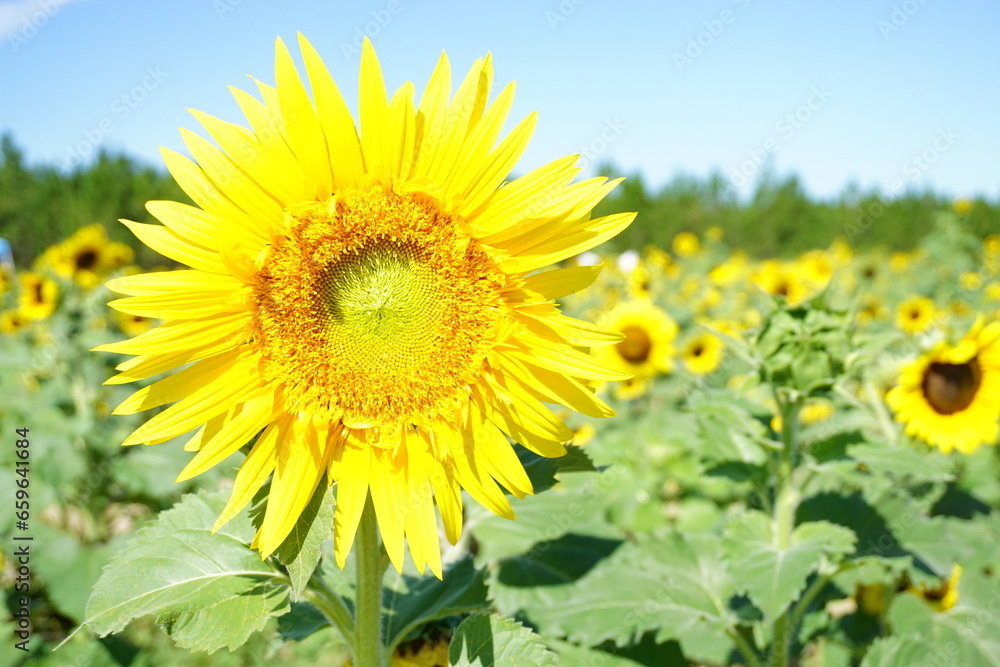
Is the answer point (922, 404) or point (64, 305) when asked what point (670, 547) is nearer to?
point (922, 404)

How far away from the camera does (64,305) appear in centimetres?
593

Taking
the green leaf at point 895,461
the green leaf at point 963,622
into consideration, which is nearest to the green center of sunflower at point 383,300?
the green leaf at point 895,461

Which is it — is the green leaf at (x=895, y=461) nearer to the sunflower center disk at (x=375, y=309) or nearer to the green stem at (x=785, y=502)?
the green stem at (x=785, y=502)

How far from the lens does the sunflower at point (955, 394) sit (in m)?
3.13

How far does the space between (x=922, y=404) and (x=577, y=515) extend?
6.31 ft

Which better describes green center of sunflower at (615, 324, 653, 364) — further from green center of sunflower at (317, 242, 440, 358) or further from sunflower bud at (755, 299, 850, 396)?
green center of sunflower at (317, 242, 440, 358)

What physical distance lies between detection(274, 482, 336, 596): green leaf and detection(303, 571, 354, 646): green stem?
0.53ft

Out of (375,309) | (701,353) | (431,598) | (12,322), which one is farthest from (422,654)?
(12,322)

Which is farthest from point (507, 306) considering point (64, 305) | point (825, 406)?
point (64, 305)

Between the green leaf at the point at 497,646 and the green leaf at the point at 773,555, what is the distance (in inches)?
30.8

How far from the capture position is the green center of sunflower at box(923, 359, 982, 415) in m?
3.18

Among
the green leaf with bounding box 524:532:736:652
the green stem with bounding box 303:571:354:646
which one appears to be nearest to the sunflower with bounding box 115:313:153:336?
the green leaf with bounding box 524:532:736:652

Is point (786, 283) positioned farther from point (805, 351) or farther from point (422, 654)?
point (422, 654)

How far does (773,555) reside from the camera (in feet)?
7.03
